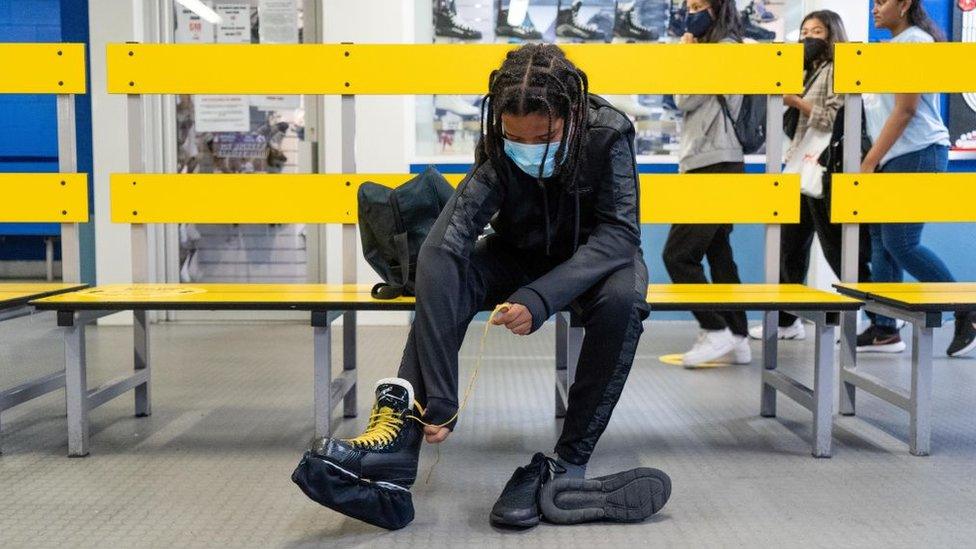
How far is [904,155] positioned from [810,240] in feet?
2.64

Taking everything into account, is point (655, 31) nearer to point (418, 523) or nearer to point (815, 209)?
point (815, 209)

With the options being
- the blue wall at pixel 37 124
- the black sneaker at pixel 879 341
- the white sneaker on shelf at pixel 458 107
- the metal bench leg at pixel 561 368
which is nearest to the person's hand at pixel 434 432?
the metal bench leg at pixel 561 368

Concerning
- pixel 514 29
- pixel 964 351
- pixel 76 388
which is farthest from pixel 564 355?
pixel 514 29

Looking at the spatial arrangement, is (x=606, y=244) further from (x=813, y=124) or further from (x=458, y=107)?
(x=458, y=107)

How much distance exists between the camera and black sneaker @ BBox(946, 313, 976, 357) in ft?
13.0

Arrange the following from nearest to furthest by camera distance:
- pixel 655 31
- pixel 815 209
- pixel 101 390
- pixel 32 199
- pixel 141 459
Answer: pixel 141 459, pixel 101 390, pixel 32 199, pixel 815 209, pixel 655 31

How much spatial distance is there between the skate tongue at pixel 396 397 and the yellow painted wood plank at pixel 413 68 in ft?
4.02

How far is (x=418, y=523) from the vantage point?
1925mm

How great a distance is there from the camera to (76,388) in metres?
2.43

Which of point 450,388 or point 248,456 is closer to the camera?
point 450,388

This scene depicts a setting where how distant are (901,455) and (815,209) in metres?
1.83

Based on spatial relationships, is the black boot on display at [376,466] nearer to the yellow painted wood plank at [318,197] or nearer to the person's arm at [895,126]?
the yellow painted wood plank at [318,197]

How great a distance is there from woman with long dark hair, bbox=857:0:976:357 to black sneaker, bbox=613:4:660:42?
1393mm


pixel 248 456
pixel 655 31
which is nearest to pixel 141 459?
pixel 248 456
